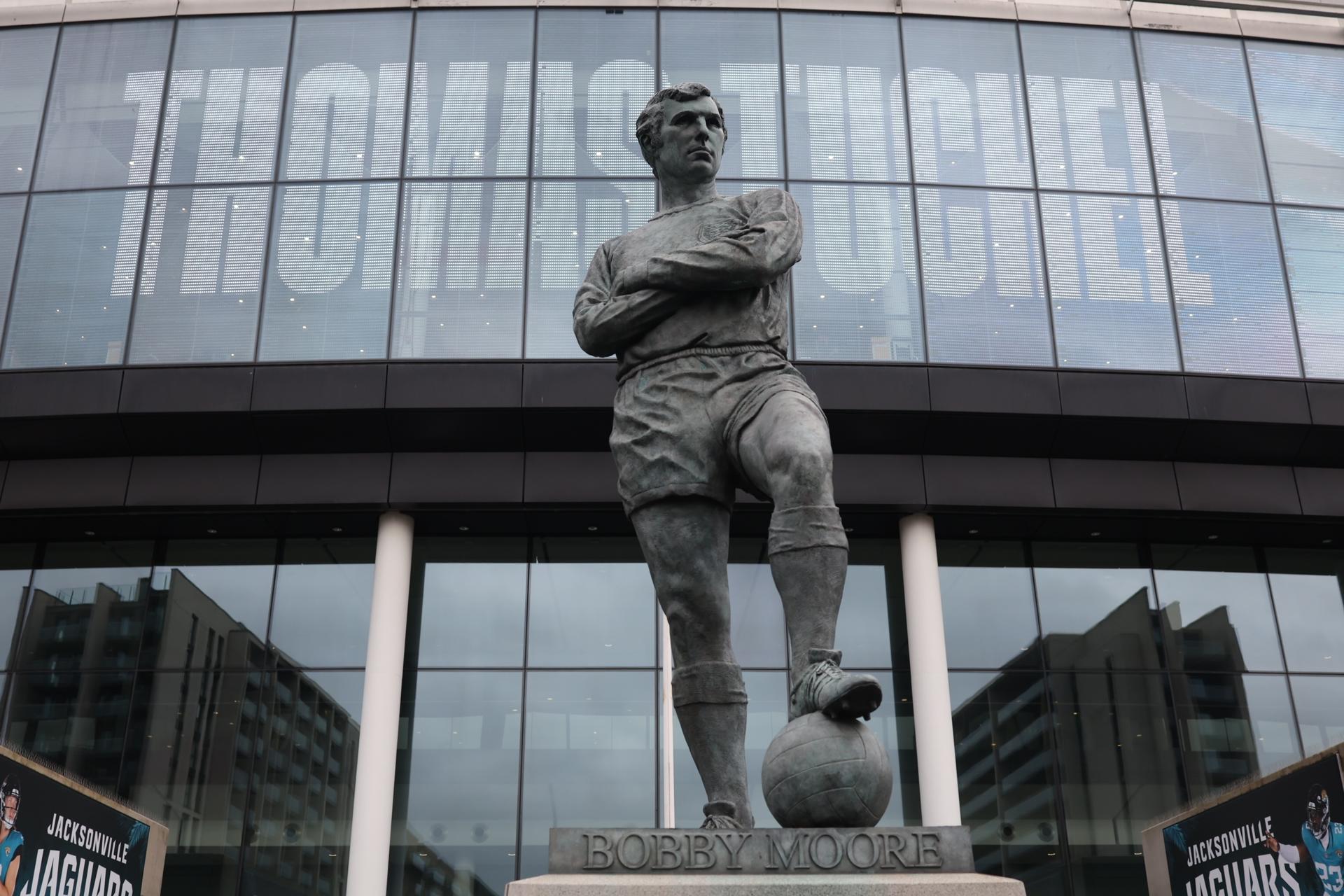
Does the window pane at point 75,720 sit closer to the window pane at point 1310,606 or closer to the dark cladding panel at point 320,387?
the dark cladding panel at point 320,387

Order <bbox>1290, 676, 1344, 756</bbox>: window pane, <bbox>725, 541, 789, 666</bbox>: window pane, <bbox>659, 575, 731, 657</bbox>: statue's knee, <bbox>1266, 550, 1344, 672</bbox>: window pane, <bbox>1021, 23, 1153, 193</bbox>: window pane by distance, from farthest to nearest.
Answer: <bbox>1021, 23, 1153, 193</bbox>: window pane → <bbox>1266, 550, 1344, 672</bbox>: window pane → <bbox>1290, 676, 1344, 756</bbox>: window pane → <bbox>725, 541, 789, 666</bbox>: window pane → <bbox>659, 575, 731, 657</bbox>: statue's knee

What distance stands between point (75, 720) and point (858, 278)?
13226 millimetres

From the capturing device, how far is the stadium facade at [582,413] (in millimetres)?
18000

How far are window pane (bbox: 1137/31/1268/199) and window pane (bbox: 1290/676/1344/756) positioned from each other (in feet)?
24.7

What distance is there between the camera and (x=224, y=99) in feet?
65.9

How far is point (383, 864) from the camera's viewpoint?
17297 mm

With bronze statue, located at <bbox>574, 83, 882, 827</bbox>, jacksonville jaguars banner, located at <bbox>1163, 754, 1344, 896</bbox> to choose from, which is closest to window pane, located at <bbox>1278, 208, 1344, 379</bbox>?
jacksonville jaguars banner, located at <bbox>1163, 754, 1344, 896</bbox>

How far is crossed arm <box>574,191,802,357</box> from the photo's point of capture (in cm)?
470

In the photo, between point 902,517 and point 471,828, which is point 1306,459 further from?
point 471,828

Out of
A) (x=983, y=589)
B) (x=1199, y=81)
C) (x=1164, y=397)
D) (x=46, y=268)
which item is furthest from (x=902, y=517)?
(x=46, y=268)

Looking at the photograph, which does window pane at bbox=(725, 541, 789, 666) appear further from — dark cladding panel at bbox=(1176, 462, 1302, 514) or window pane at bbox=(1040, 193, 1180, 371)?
dark cladding panel at bbox=(1176, 462, 1302, 514)

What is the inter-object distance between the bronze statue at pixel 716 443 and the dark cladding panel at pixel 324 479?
45.4ft

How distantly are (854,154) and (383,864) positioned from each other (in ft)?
40.8

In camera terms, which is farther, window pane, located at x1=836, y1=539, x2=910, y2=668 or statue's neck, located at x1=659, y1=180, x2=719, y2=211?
window pane, located at x1=836, y1=539, x2=910, y2=668
